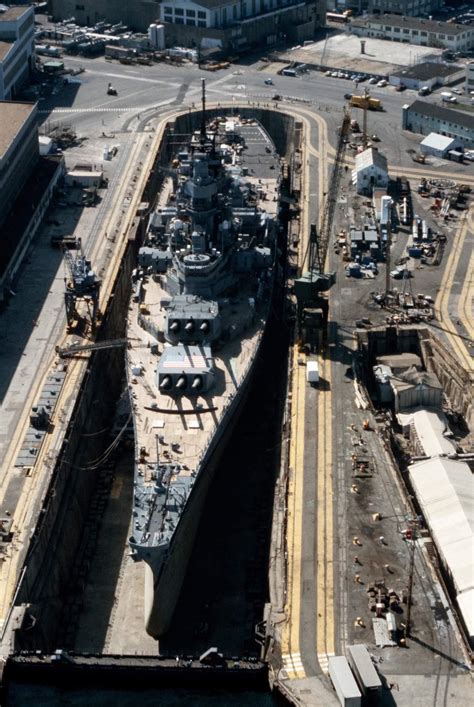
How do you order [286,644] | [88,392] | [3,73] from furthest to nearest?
[3,73], [88,392], [286,644]

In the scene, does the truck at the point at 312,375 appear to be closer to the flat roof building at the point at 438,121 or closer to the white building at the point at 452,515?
the white building at the point at 452,515

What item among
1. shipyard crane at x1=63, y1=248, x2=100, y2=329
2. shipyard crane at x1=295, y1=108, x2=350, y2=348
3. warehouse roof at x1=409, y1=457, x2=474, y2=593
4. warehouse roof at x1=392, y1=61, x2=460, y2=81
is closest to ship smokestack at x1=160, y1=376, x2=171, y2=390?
shipyard crane at x1=295, y1=108, x2=350, y2=348

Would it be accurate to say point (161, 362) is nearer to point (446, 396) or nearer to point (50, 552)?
point (50, 552)

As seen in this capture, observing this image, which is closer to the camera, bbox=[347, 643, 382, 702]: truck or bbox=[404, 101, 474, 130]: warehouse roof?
bbox=[347, 643, 382, 702]: truck

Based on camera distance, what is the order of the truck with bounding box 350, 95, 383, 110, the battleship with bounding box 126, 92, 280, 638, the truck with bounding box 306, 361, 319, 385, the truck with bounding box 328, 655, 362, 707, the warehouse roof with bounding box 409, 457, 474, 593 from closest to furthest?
the truck with bounding box 328, 655, 362, 707
the warehouse roof with bounding box 409, 457, 474, 593
the battleship with bounding box 126, 92, 280, 638
the truck with bounding box 306, 361, 319, 385
the truck with bounding box 350, 95, 383, 110

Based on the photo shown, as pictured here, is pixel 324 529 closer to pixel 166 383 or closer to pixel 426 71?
pixel 166 383

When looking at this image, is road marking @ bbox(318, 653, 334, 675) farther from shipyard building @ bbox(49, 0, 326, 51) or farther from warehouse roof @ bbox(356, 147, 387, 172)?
shipyard building @ bbox(49, 0, 326, 51)

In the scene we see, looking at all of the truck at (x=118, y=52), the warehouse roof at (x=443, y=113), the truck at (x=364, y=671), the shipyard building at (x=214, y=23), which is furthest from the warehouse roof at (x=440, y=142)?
the truck at (x=364, y=671)

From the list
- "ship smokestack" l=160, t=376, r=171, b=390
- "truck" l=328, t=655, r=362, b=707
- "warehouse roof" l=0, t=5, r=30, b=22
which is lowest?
"truck" l=328, t=655, r=362, b=707

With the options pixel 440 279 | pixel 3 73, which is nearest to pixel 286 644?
pixel 440 279
